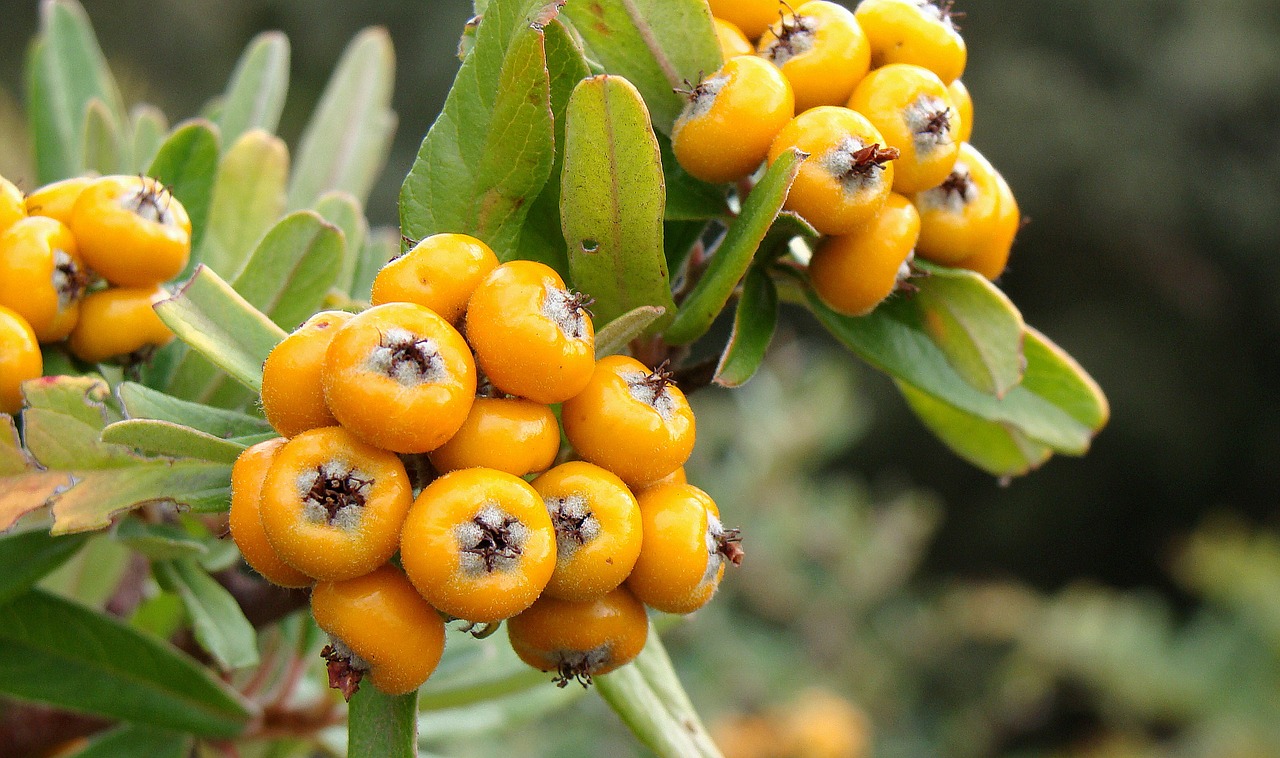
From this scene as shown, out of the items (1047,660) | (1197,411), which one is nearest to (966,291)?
(1047,660)

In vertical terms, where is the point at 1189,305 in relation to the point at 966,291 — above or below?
below

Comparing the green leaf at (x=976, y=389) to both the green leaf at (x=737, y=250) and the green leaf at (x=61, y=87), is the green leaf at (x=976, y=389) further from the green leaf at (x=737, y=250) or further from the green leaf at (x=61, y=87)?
the green leaf at (x=61, y=87)

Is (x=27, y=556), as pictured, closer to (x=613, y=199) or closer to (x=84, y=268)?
(x=84, y=268)

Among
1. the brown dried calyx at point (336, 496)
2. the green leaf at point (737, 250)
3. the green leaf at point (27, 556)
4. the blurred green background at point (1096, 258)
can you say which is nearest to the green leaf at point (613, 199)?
the green leaf at point (737, 250)

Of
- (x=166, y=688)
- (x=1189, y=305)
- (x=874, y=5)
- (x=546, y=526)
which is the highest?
(x=874, y=5)

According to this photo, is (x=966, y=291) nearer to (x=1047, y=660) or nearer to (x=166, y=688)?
(x=166, y=688)

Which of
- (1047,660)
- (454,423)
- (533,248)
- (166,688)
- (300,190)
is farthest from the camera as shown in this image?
(1047,660)

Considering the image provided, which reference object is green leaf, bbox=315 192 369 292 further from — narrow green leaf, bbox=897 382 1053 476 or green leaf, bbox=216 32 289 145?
narrow green leaf, bbox=897 382 1053 476
